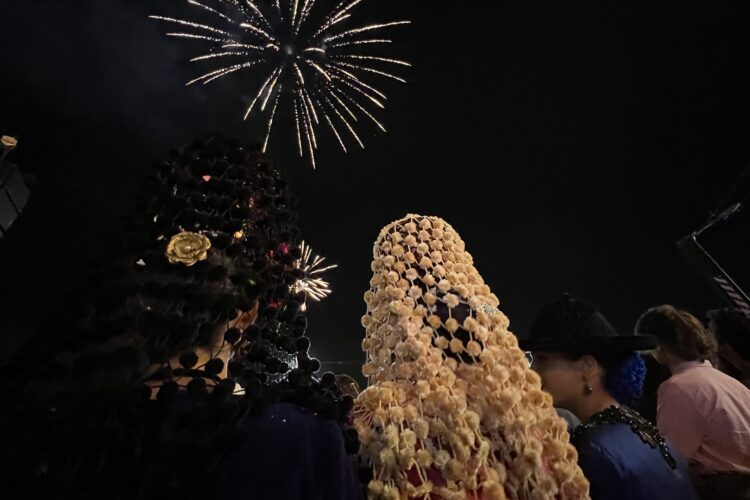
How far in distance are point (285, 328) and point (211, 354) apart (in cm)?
33

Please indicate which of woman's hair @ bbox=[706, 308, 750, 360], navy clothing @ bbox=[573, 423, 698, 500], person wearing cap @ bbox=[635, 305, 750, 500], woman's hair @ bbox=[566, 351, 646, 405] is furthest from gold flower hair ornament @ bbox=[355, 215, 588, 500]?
woman's hair @ bbox=[706, 308, 750, 360]

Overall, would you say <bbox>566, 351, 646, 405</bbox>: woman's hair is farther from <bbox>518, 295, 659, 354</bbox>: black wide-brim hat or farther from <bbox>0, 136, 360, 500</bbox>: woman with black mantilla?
<bbox>0, 136, 360, 500</bbox>: woman with black mantilla

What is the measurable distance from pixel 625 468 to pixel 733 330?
8.79ft

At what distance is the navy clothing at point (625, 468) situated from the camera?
1868 millimetres

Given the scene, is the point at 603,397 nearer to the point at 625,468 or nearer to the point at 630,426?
the point at 630,426

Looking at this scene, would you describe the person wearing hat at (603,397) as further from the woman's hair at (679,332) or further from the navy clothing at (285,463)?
the navy clothing at (285,463)

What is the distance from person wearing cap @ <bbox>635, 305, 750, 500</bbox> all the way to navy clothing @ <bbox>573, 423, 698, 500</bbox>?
64 centimetres

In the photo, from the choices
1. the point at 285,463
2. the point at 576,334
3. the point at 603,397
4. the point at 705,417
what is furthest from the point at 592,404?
the point at 285,463

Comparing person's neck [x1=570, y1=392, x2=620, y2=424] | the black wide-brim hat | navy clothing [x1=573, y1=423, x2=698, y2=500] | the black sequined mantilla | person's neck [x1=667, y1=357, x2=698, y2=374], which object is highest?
the black wide-brim hat

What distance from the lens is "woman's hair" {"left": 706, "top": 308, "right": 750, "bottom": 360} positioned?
3594mm

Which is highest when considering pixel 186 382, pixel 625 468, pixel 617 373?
pixel 617 373

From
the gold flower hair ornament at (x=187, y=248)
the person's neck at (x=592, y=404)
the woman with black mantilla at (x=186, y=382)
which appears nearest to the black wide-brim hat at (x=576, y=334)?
the person's neck at (x=592, y=404)

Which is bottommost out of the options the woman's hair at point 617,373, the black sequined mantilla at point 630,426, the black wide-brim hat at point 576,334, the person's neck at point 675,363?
the black sequined mantilla at point 630,426

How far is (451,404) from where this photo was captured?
5.23 feet
